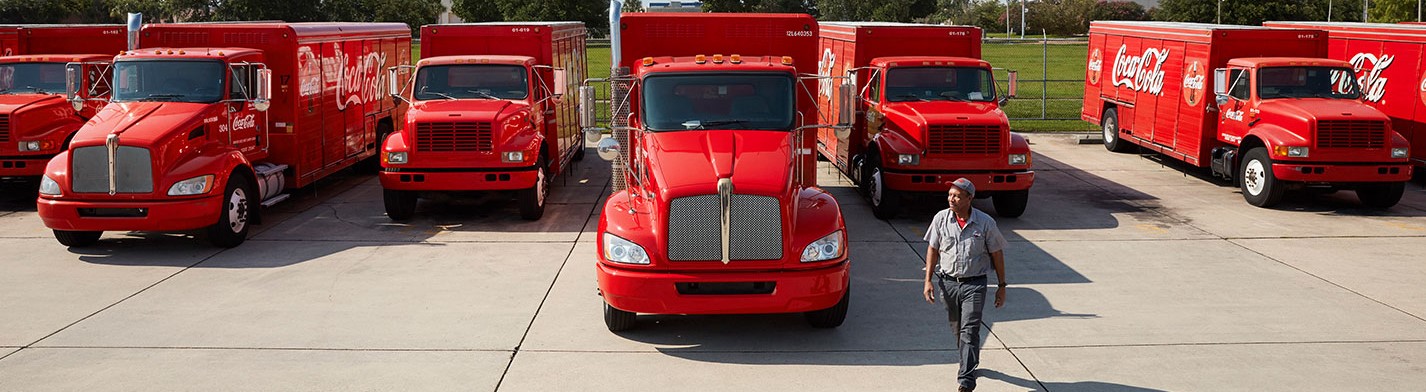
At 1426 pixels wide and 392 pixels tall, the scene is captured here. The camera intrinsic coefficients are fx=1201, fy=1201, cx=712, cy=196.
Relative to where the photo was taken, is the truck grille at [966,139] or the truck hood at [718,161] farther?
the truck grille at [966,139]

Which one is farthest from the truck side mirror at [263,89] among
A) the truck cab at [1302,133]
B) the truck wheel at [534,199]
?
the truck cab at [1302,133]

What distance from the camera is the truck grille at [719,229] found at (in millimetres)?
8961

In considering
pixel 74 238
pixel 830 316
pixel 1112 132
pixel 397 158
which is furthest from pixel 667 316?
pixel 1112 132

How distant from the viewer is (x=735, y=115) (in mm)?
10633

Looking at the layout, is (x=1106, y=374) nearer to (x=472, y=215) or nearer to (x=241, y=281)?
(x=241, y=281)

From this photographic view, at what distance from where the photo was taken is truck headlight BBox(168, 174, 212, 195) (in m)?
13.0

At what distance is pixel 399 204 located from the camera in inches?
610

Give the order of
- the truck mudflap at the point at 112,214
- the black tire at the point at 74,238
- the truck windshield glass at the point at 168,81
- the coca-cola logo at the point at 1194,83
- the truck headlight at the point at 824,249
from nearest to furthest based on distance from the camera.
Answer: the truck headlight at the point at 824,249, the truck mudflap at the point at 112,214, the black tire at the point at 74,238, the truck windshield glass at the point at 168,81, the coca-cola logo at the point at 1194,83

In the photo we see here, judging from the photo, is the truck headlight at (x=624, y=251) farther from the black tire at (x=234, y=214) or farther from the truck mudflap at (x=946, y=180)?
the truck mudflap at (x=946, y=180)

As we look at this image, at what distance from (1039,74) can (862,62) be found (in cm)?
3056

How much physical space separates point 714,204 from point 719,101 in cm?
188

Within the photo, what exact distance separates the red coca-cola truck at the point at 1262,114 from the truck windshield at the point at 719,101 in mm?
8985

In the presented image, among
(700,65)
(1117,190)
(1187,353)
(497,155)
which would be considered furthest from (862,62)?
(1187,353)

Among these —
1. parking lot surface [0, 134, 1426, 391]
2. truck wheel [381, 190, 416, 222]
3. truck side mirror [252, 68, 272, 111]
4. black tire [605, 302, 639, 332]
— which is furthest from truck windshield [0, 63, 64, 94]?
black tire [605, 302, 639, 332]
